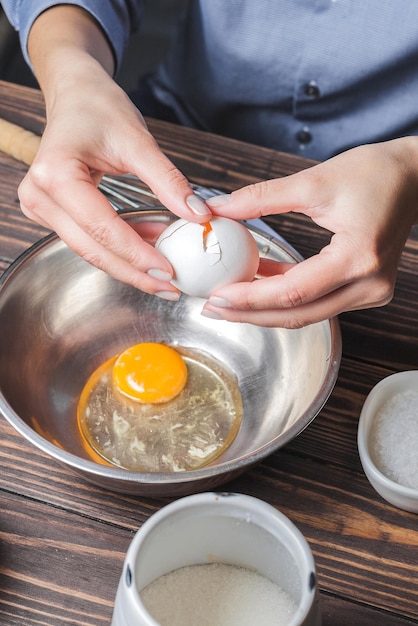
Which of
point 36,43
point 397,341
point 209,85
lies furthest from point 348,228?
point 209,85

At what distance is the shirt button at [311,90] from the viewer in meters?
1.25

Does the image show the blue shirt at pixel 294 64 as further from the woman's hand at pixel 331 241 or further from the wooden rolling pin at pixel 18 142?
the woman's hand at pixel 331 241

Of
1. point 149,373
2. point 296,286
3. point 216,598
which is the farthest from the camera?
point 149,373

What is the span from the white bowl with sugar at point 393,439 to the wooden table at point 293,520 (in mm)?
29

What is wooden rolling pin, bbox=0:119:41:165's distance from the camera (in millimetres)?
1124

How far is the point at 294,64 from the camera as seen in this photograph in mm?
1242

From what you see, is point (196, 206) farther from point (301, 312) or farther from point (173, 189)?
point (301, 312)

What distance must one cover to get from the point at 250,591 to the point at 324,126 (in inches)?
36.5

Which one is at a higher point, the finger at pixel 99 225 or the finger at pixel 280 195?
the finger at pixel 280 195

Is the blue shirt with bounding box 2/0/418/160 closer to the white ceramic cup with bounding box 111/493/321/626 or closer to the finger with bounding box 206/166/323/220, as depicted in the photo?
the finger with bounding box 206/166/323/220

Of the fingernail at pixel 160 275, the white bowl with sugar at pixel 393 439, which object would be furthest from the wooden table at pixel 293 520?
the fingernail at pixel 160 275

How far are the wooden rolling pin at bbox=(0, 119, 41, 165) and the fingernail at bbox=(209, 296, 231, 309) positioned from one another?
49cm

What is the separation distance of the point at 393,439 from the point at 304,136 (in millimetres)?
697

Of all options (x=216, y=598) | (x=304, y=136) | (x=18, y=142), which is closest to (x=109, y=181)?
(x=18, y=142)
